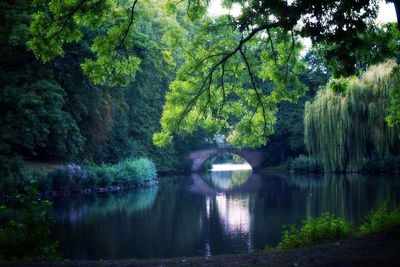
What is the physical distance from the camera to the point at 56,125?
56.3ft

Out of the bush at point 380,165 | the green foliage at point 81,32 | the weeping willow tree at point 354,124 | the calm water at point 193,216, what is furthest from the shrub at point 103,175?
the green foliage at point 81,32

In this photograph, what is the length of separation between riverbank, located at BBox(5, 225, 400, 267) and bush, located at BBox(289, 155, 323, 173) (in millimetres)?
27575

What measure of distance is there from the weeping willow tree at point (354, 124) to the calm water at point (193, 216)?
2.85 m

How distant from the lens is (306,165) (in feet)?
114

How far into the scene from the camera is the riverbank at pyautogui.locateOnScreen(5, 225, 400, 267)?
197 inches

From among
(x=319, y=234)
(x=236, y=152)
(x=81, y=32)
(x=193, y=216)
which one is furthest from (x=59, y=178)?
(x=236, y=152)

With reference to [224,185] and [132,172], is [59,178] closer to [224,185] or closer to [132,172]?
[132,172]

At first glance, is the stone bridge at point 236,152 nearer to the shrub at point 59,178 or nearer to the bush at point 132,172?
the bush at point 132,172

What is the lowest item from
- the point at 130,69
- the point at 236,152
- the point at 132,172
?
the point at 132,172

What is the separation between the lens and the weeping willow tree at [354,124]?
82.1ft

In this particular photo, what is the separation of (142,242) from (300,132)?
28.2 meters

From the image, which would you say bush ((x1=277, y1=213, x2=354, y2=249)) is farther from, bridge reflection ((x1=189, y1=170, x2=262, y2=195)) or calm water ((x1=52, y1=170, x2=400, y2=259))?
bridge reflection ((x1=189, y1=170, x2=262, y2=195))

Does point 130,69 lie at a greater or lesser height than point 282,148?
greater

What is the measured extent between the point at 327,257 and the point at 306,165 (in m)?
30.0
